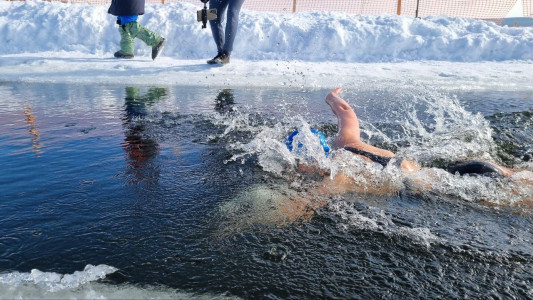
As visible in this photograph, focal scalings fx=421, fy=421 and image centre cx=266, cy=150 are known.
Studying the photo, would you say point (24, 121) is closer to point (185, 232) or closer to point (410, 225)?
point (185, 232)

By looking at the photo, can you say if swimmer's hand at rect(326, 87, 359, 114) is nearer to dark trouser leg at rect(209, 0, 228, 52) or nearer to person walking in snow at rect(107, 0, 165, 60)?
dark trouser leg at rect(209, 0, 228, 52)

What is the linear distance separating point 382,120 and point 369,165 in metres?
2.07

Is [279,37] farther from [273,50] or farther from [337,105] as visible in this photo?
[337,105]

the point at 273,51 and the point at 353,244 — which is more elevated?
the point at 273,51

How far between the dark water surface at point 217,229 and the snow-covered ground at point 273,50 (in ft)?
13.4

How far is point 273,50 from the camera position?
1132 cm

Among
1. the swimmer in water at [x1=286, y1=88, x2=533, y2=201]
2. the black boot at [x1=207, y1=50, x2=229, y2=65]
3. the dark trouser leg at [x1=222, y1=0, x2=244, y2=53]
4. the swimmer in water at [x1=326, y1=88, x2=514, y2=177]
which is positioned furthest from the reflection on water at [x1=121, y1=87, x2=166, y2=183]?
the black boot at [x1=207, y1=50, x2=229, y2=65]

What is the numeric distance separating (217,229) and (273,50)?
9513mm

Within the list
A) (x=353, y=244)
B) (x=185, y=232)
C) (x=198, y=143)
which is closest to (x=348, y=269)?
(x=353, y=244)

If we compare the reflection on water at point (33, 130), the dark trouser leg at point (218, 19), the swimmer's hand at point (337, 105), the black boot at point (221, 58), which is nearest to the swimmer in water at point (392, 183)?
the swimmer's hand at point (337, 105)

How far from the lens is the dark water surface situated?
1862mm

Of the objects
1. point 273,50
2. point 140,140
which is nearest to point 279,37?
point 273,50

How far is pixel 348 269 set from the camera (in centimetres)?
196

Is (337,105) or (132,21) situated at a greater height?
(132,21)
